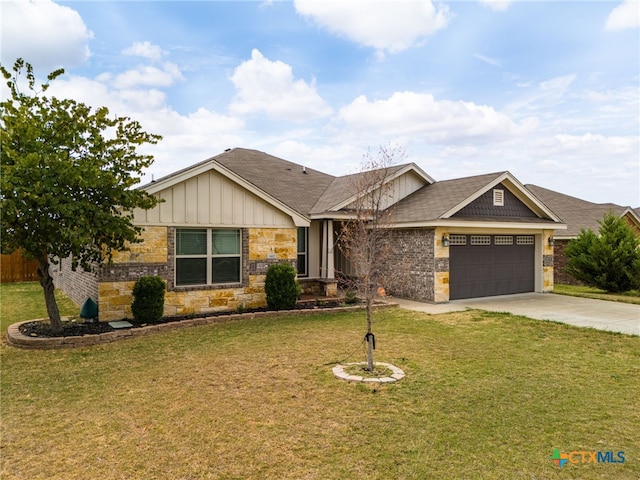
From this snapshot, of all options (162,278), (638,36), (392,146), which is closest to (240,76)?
(392,146)

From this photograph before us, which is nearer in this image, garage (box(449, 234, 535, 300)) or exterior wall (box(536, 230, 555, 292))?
garage (box(449, 234, 535, 300))

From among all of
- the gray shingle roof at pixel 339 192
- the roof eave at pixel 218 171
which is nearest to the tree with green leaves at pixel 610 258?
the gray shingle roof at pixel 339 192

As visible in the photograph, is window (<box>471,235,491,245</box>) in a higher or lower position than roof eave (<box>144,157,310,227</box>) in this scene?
lower

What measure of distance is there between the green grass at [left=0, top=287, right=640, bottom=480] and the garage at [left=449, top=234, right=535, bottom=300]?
5963 millimetres

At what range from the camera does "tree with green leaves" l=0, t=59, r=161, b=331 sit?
25.4ft

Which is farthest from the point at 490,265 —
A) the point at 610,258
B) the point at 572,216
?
the point at 572,216

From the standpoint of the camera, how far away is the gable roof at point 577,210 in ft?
72.7

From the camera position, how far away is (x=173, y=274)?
10.9 meters

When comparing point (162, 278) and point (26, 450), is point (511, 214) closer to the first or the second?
point (162, 278)

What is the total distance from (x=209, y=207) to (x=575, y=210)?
22544 millimetres

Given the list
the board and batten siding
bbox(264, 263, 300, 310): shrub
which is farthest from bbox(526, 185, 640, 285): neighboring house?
the board and batten siding

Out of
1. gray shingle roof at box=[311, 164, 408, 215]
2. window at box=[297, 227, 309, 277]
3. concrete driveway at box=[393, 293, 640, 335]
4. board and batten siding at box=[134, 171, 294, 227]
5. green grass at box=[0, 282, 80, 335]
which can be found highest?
gray shingle roof at box=[311, 164, 408, 215]

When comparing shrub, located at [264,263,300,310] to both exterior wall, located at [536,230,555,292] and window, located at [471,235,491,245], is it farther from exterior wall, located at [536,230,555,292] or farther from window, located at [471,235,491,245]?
exterior wall, located at [536,230,555,292]

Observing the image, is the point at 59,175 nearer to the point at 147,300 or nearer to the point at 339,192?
the point at 147,300
